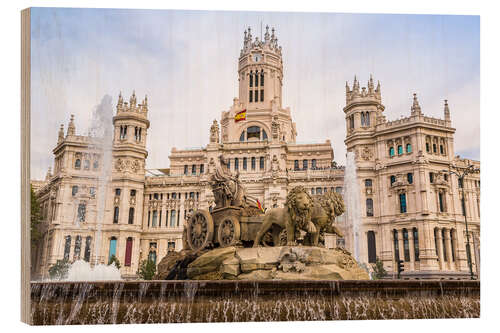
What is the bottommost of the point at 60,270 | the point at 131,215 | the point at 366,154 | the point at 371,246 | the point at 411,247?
the point at 60,270

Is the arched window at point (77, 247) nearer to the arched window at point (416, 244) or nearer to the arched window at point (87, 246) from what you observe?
the arched window at point (87, 246)

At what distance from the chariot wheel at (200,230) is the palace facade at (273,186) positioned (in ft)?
89.7

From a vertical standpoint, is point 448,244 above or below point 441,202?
below

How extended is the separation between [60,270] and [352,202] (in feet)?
103

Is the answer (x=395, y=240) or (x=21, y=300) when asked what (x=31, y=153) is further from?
(x=395, y=240)

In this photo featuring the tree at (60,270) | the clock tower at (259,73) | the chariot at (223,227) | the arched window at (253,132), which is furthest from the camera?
the clock tower at (259,73)

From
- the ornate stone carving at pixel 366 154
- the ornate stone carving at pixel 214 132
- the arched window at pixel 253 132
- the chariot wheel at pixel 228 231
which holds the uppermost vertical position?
the arched window at pixel 253 132

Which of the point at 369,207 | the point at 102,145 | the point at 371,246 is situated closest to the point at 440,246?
the point at 371,246

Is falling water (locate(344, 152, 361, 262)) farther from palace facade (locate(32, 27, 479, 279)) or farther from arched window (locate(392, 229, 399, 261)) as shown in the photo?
arched window (locate(392, 229, 399, 261))

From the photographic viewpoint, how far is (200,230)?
15867 mm

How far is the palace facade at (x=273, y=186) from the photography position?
4591cm

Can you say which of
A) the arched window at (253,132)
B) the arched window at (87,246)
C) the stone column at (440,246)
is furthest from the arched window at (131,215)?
the stone column at (440,246)

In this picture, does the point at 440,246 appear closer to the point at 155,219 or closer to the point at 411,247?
the point at 411,247

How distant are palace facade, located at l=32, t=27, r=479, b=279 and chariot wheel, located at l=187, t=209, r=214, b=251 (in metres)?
27.4
